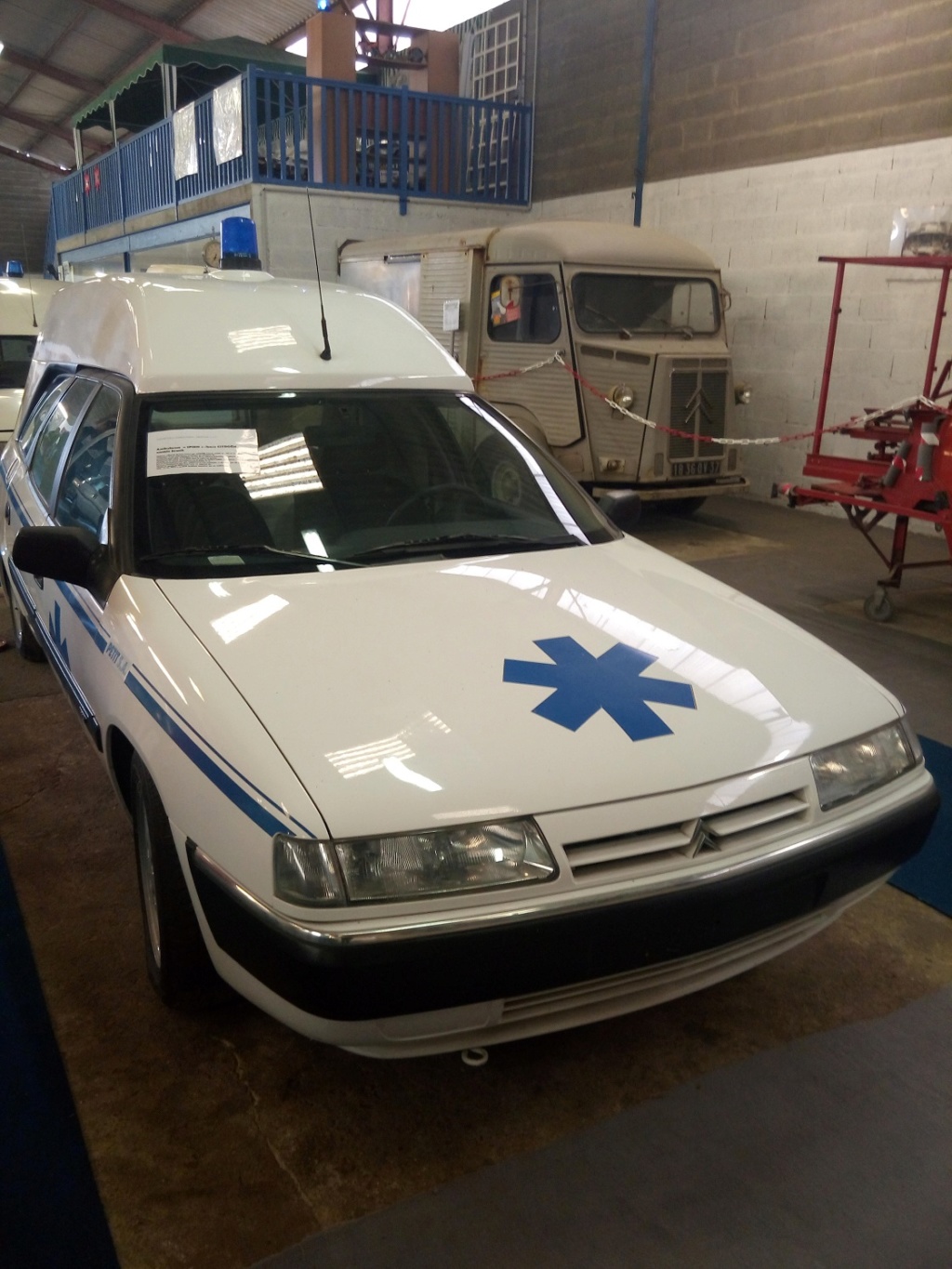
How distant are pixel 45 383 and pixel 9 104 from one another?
1081 inches

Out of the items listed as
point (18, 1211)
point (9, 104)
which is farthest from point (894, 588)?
point (9, 104)

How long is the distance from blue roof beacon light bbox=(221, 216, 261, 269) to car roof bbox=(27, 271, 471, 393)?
130 centimetres

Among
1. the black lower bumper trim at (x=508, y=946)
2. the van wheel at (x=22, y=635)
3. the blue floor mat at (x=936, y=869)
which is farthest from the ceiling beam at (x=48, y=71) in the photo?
the black lower bumper trim at (x=508, y=946)

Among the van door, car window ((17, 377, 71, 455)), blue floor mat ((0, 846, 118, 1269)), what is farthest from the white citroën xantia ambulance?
the van door

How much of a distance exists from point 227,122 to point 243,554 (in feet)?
36.2

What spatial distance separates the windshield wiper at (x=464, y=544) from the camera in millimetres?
2619

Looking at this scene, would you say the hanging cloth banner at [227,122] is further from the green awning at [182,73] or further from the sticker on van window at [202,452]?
the sticker on van window at [202,452]

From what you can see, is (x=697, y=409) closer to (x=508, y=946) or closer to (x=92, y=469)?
(x=92, y=469)

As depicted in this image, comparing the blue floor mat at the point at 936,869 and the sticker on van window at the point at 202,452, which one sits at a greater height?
the sticker on van window at the point at 202,452

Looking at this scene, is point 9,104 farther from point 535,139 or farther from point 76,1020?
point 76,1020

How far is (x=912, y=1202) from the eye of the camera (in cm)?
186

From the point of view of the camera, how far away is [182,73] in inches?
581

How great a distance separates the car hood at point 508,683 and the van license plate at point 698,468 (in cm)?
515

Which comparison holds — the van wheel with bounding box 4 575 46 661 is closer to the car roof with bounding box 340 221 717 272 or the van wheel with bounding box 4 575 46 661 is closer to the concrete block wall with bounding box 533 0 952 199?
the car roof with bounding box 340 221 717 272
